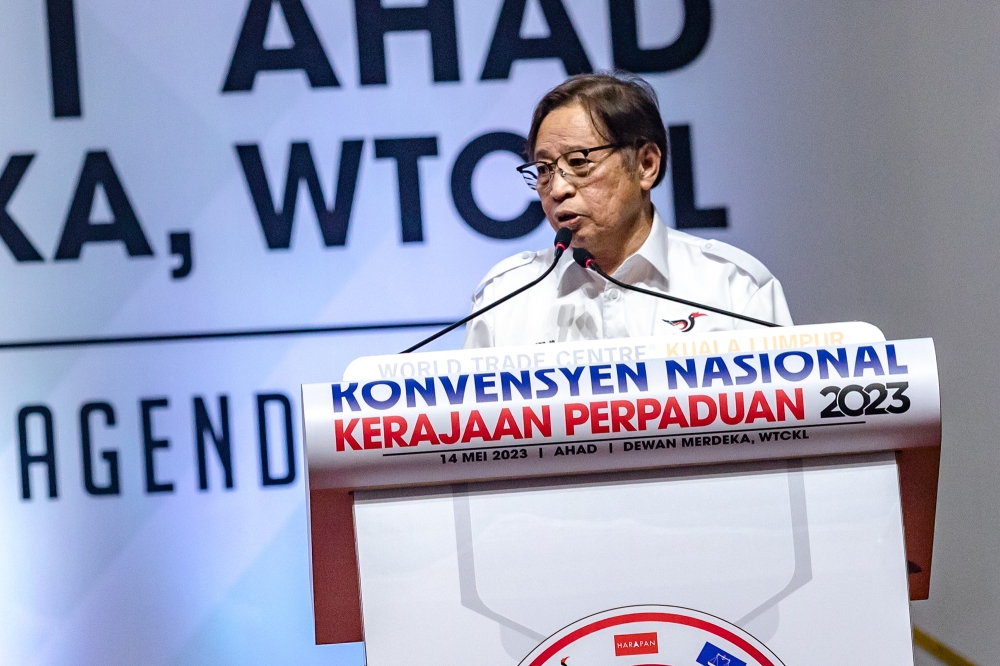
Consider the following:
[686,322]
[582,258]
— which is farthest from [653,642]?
[686,322]

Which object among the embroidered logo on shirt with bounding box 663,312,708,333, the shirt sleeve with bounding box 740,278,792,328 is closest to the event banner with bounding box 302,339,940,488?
the embroidered logo on shirt with bounding box 663,312,708,333

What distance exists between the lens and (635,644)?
945 millimetres

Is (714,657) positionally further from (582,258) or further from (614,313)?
(614,313)

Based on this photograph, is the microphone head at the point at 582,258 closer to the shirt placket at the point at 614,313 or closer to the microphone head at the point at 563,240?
the microphone head at the point at 563,240

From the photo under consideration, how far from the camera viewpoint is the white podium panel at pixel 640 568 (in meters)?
0.94

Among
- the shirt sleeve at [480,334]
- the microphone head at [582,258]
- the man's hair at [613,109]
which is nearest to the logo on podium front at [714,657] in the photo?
→ the microphone head at [582,258]

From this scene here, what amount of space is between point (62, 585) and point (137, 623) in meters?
0.22

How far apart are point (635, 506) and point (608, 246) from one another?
862mm

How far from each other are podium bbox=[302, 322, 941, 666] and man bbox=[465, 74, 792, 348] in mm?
676

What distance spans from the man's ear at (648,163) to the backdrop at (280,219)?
923 millimetres

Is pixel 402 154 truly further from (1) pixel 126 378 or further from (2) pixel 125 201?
(1) pixel 126 378

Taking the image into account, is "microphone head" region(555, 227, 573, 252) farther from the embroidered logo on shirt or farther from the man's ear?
the man's ear

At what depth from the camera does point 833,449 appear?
3.10ft

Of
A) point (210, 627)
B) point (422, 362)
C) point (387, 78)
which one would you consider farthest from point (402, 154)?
point (422, 362)
